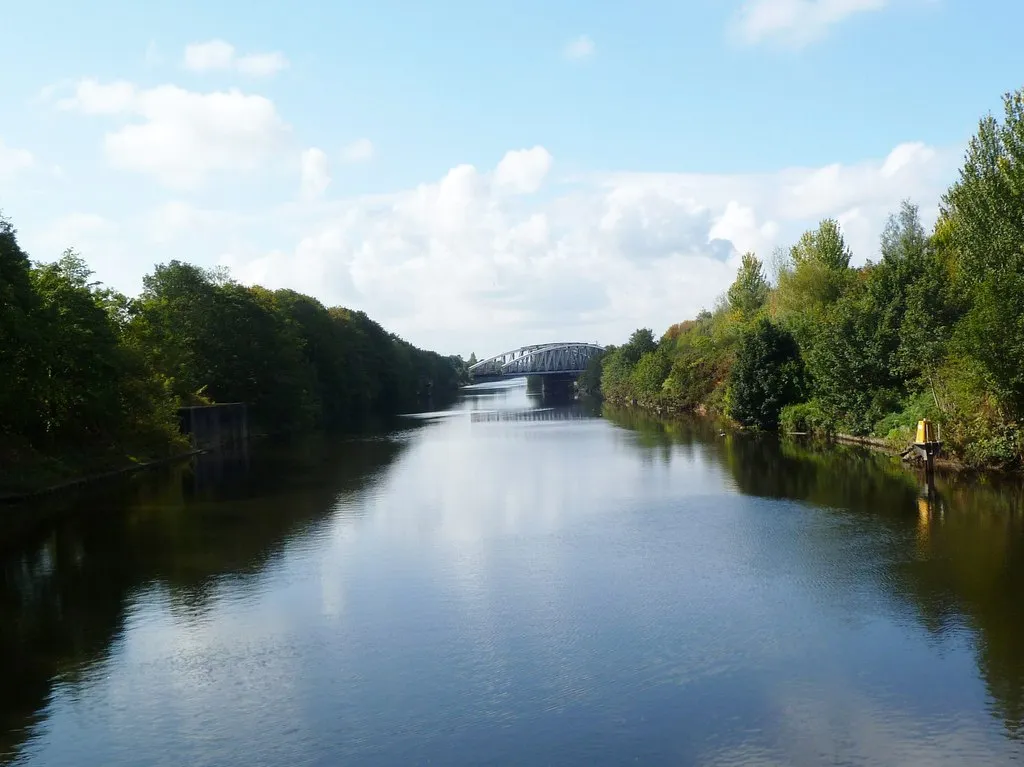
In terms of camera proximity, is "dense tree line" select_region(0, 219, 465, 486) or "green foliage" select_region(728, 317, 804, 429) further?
"green foliage" select_region(728, 317, 804, 429)

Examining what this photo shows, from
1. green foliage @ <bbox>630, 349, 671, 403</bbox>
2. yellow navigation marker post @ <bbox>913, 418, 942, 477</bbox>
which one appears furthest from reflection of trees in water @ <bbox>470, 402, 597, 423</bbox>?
yellow navigation marker post @ <bbox>913, 418, 942, 477</bbox>

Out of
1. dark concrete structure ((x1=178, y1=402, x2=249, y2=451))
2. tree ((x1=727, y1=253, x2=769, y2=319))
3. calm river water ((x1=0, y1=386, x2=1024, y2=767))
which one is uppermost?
tree ((x1=727, y1=253, x2=769, y2=319))

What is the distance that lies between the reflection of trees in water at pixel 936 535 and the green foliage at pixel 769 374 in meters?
10.2

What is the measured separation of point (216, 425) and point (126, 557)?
111ft

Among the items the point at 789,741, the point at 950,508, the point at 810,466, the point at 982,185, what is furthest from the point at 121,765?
the point at 982,185

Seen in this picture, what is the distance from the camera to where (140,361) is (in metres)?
41.3

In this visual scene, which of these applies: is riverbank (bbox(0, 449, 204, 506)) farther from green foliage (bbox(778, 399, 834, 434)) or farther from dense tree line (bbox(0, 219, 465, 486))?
green foliage (bbox(778, 399, 834, 434))

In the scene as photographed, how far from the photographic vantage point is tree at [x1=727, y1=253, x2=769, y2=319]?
86.9 metres

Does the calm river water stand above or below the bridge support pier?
below

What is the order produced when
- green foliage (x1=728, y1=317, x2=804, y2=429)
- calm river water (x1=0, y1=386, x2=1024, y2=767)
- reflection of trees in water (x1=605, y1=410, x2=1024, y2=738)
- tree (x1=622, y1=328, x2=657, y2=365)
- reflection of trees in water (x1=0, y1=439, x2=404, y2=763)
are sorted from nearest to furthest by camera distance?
1. calm river water (x1=0, y1=386, x2=1024, y2=767)
2. reflection of trees in water (x1=605, y1=410, x2=1024, y2=738)
3. reflection of trees in water (x1=0, y1=439, x2=404, y2=763)
4. green foliage (x1=728, y1=317, x2=804, y2=429)
5. tree (x1=622, y1=328, x2=657, y2=365)

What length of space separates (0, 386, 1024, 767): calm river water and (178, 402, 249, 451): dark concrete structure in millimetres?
20696

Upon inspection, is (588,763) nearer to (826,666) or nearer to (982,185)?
(826,666)

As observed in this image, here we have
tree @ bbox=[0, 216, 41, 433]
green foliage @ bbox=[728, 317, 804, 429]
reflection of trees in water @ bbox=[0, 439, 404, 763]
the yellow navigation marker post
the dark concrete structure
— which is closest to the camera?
reflection of trees in water @ bbox=[0, 439, 404, 763]

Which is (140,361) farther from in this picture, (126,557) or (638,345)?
(638,345)
